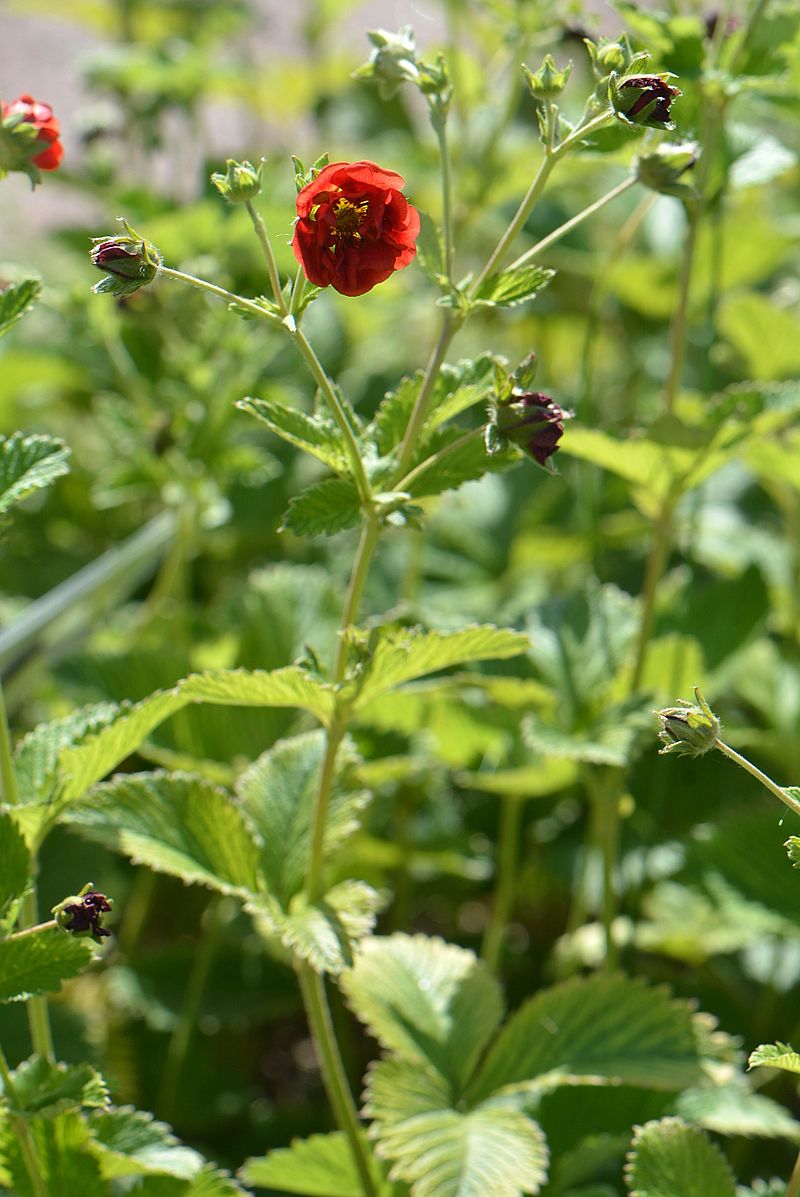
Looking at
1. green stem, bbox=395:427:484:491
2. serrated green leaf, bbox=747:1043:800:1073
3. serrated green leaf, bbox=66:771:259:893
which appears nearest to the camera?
serrated green leaf, bbox=747:1043:800:1073

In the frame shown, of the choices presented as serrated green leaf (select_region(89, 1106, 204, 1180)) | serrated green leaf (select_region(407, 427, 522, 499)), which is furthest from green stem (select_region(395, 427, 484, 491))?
serrated green leaf (select_region(89, 1106, 204, 1180))

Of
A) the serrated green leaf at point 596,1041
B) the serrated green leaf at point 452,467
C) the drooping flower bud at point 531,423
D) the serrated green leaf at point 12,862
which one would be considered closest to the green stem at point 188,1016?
the serrated green leaf at point 596,1041

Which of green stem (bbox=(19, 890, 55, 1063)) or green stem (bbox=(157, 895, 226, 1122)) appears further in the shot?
green stem (bbox=(157, 895, 226, 1122))

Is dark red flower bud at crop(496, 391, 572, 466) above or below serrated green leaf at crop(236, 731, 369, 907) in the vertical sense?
above

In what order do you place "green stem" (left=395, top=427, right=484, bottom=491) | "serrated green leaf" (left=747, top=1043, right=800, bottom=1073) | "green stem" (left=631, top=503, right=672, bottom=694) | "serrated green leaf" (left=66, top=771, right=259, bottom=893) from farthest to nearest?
"green stem" (left=631, top=503, right=672, bottom=694) < "serrated green leaf" (left=66, top=771, right=259, bottom=893) < "green stem" (left=395, top=427, right=484, bottom=491) < "serrated green leaf" (left=747, top=1043, right=800, bottom=1073)

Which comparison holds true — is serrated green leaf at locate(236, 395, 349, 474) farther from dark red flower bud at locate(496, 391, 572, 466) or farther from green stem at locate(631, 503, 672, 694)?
green stem at locate(631, 503, 672, 694)

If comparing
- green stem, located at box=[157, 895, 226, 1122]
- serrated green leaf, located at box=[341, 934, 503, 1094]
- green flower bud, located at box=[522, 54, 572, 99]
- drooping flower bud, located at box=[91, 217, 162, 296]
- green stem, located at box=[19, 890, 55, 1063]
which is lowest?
green stem, located at box=[157, 895, 226, 1122]

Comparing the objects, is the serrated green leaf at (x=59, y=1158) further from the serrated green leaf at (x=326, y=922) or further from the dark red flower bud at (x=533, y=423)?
the dark red flower bud at (x=533, y=423)

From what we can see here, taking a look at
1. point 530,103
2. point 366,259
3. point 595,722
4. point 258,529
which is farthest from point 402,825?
point 530,103
